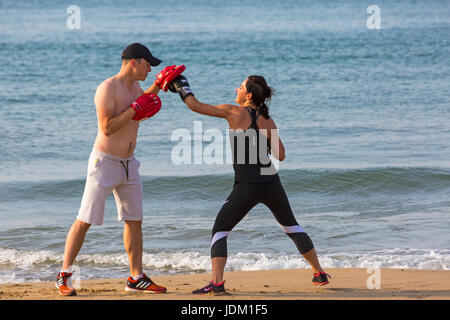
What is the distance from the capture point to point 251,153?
16.2 feet

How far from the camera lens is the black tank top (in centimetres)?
492

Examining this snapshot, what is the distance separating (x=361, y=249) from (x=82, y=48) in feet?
80.9

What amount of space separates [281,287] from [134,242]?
132 centimetres

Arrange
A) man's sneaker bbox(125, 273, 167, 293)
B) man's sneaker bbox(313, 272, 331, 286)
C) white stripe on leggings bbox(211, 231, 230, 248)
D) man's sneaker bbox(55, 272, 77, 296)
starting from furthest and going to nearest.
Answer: man's sneaker bbox(313, 272, 331, 286) → man's sneaker bbox(125, 273, 167, 293) → white stripe on leggings bbox(211, 231, 230, 248) → man's sneaker bbox(55, 272, 77, 296)

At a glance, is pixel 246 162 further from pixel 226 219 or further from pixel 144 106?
pixel 144 106

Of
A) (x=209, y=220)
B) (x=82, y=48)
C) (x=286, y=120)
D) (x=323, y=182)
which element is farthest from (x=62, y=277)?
(x=82, y=48)

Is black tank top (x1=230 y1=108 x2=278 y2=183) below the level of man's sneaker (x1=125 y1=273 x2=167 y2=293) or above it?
above

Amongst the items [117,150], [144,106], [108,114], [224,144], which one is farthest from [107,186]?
[224,144]

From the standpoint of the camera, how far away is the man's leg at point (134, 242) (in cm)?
504

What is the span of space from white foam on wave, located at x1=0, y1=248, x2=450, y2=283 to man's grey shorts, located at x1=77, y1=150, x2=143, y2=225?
1.86 metres

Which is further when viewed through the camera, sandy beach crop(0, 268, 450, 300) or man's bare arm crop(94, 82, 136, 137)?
sandy beach crop(0, 268, 450, 300)

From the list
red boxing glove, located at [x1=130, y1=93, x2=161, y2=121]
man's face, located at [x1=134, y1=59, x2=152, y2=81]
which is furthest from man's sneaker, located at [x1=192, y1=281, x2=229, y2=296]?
man's face, located at [x1=134, y1=59, x2=152, y2=81]

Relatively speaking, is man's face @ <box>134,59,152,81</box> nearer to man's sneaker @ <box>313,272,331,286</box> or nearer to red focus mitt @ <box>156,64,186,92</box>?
red focus mitt @ <box>156,64,186,92</box>

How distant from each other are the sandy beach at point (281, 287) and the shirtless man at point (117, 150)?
50cm
